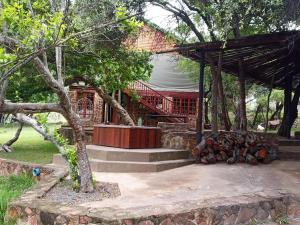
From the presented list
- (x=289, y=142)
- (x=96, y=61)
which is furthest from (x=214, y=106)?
(x=96, y=61)

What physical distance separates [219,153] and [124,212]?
448 centimetres

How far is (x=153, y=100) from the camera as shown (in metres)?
16.9

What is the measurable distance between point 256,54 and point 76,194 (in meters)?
5.85

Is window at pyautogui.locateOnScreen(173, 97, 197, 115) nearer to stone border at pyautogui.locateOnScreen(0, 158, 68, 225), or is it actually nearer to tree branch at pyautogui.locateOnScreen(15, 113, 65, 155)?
stone border at pyautogui.locateOnScreen(0, 158, 68, 225)

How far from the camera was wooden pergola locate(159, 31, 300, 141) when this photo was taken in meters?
7.70

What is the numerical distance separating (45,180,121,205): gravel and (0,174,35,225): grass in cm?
68

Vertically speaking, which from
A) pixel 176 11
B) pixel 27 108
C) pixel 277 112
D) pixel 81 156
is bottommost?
pixel 81 156

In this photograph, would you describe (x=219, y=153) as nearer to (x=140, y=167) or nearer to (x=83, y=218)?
(x=140, y=167)

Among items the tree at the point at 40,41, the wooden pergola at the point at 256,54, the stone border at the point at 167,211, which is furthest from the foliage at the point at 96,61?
the stone border at the point at 167,211

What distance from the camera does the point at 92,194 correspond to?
544 centimetres

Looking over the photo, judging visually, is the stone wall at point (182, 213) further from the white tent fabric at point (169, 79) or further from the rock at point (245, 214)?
the white tent fabric at point (169, 79)

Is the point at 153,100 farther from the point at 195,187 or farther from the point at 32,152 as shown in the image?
the point at 195,187

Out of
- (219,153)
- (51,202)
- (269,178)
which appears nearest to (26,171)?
(51,202)

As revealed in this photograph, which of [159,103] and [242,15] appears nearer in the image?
[242,15]
